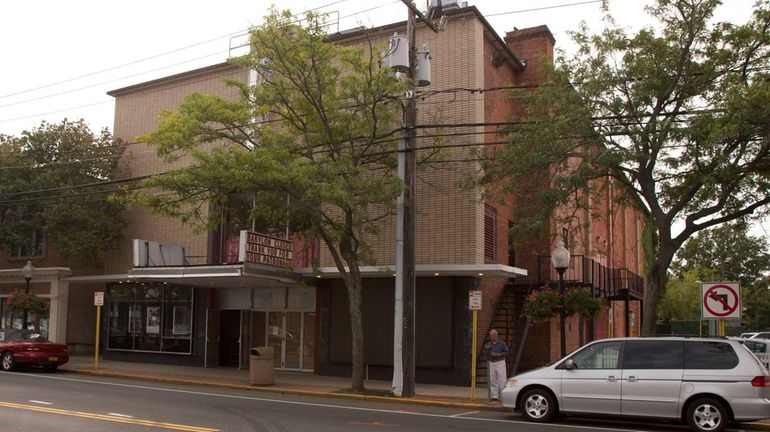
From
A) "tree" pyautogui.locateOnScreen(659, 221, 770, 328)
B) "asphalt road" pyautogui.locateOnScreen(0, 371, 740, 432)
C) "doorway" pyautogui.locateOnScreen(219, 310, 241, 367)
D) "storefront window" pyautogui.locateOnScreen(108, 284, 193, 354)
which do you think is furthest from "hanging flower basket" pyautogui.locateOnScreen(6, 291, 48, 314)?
"tree" pyautogui.locateOnScreen(659, 221, 770, 328)

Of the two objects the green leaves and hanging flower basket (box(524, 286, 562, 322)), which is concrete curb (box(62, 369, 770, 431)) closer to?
hanging flower basket (box(524, 286, 562, 322))

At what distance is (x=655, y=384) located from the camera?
1253 cm

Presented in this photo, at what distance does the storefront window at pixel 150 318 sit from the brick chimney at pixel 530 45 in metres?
14.3

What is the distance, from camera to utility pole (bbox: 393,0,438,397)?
17453mm

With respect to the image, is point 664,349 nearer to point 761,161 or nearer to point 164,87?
point 761,161

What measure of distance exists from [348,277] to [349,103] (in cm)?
446

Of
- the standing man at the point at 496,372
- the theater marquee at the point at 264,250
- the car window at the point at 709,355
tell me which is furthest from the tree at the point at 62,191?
the car window at the point at 709,355

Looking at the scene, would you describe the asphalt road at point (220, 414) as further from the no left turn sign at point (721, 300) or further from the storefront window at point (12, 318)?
the storefront window at point (12, 318)

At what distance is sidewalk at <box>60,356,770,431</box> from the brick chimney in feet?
36.4

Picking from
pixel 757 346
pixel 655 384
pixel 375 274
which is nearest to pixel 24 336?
pixel 375 274

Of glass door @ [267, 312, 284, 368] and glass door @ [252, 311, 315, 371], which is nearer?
glass door @ [252, 311, 315, 371]

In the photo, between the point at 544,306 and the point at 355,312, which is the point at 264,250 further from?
the point at 544,306

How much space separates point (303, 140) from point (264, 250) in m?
3.68

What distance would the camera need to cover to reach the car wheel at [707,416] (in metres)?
12.1
